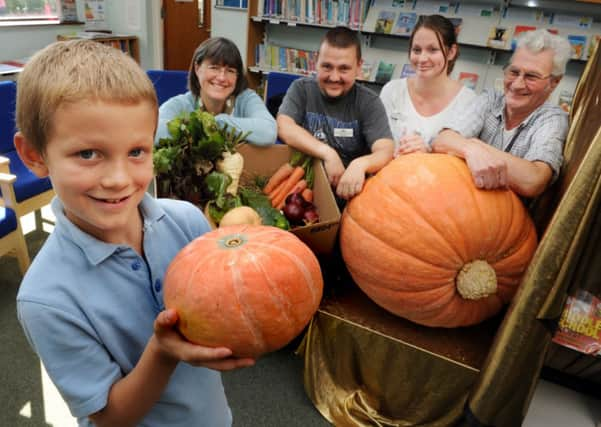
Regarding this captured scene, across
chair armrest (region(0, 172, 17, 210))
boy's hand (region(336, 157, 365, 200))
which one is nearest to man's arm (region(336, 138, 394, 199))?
boy's hand (region(336, 157, 365, 200))

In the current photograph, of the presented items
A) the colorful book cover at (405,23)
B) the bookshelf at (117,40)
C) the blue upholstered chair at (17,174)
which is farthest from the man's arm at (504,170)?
the bookshelf at (117,40)

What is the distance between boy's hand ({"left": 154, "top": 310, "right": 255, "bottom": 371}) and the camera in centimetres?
67

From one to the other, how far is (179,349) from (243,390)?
1262 mm

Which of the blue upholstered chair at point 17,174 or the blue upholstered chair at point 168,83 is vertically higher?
the blue upholstered chair at point 168,83

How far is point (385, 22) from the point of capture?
411 cm

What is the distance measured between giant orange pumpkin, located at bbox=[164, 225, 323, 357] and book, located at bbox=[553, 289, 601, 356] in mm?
700

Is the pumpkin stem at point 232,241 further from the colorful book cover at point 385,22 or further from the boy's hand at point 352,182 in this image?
the colorful book cover at point 385,22

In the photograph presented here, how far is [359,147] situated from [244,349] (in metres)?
1.34

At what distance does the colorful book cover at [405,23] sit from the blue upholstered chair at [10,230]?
141 inches

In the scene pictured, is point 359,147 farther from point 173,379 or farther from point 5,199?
point 5,199

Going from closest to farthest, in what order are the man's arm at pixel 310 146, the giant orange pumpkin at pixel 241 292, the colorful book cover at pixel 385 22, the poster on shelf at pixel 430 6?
the giant orange pumpkin at pixel 241 292 → the man's arm at pixel 310 146 → the poster on shelf at pixel 430 6 → the colorful book cover at pixel 385 22

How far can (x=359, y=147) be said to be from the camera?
Result: 1.89 m

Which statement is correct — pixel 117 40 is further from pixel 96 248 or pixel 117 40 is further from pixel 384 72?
pixel 96 248

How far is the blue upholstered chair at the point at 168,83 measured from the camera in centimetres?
312
